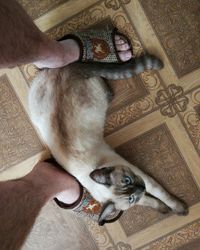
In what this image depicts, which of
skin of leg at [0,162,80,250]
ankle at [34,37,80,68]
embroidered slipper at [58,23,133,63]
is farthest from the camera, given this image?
embroidered slipper at [58,23,133,63]

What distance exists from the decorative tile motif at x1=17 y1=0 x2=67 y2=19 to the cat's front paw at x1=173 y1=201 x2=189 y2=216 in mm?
1221

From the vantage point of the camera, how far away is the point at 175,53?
1.89m

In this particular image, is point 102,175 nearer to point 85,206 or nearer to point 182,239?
point 85,206

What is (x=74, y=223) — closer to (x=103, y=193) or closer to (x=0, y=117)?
(x=103, y=193)

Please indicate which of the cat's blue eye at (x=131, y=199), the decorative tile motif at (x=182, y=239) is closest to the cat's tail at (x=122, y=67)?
the cat's blue eye at (x=131, y=199)

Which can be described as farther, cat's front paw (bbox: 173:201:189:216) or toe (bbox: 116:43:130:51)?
cat's front paw (bbox: 173:201:189:216)

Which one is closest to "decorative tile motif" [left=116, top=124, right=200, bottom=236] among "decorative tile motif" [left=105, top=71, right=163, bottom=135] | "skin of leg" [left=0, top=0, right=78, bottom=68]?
"decorative tile motif" [left=105, top=71, right=163, bottom=135]

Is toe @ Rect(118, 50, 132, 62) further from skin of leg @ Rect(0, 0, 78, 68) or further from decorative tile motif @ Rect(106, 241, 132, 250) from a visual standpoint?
decorative tile motif @ Rect(106, 241, 132, 250)

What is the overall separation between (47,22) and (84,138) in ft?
2.25

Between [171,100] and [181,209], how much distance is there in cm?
57

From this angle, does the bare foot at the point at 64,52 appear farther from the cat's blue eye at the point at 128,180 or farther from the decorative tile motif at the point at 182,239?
the decorative tile motif at the point at 182,239

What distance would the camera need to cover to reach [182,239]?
207cm

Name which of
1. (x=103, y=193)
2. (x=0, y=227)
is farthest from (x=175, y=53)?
(x=0, y=227)

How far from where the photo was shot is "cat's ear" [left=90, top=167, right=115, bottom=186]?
1.65m
